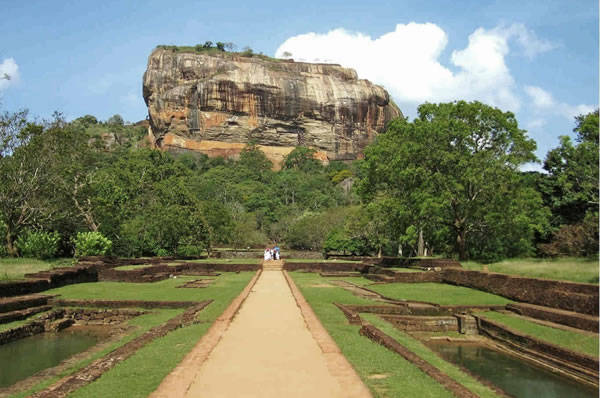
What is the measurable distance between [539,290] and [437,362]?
6.46m

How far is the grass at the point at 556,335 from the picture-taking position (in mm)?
8750

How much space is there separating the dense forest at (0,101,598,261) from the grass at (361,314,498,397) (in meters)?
7.42

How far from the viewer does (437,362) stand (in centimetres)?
799

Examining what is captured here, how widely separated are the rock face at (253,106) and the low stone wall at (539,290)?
84.7 metres

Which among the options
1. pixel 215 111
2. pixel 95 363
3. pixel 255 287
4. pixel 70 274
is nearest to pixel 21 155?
pixel 70 274

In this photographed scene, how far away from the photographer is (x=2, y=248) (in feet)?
83.0

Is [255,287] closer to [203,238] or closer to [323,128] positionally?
[203,238]

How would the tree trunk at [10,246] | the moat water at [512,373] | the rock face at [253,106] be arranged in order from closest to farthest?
the moat water at [512,373]
the tree trunk at [10,246]
the rock face at [253,106]

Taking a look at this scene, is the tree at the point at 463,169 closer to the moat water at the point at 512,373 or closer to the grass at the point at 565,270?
the grass at the point at 565,270

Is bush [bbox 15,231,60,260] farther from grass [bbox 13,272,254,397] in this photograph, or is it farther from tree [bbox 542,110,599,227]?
tree [bbox 542,110,599,227]

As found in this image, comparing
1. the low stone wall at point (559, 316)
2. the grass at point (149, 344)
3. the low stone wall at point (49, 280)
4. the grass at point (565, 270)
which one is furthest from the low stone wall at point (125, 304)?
the grass at point (565, 270)

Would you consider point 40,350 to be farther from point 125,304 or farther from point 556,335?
point 556,335

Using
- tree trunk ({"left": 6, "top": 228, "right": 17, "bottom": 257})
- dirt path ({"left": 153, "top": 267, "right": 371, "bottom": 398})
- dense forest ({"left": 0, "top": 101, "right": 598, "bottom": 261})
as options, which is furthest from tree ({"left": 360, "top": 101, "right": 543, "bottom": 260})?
tree trunk ({"left": 6, "top": 228, "right": 17, "bottom": 257})

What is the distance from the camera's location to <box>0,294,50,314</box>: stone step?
12.2 meters
